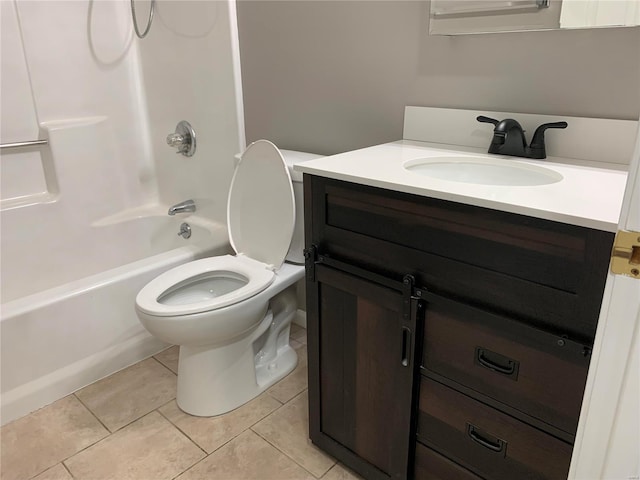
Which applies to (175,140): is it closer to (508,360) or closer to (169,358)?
(169,358)

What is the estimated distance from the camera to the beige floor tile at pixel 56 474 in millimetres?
1491

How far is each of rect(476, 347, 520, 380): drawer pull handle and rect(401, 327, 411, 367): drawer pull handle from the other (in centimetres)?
17

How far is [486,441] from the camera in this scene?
3.67ft

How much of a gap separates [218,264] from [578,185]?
124cm

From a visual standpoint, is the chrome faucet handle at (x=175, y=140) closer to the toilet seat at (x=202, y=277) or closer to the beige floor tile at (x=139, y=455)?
the toilet seat at (x=202, y=277)

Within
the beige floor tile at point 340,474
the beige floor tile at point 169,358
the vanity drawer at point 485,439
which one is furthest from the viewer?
the beige floor tile at point 169,358

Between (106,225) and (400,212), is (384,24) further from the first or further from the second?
(106,225)

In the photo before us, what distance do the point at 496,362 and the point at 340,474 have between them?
2.32 ft

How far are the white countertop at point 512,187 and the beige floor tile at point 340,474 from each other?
0.91 metres

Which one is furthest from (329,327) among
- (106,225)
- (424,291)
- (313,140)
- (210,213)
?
(106,225)

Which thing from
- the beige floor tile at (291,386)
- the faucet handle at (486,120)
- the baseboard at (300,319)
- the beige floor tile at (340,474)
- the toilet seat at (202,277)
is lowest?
the beige floor tile at (340,474)

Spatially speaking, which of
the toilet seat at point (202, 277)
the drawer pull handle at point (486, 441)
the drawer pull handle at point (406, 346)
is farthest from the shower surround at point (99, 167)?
the drawer pull handle at point (486, 441)

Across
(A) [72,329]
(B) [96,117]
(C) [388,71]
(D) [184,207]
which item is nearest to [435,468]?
(C) [388,71]

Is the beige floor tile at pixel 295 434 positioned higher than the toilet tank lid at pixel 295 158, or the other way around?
the toilet tank lid at pixel 295 158
